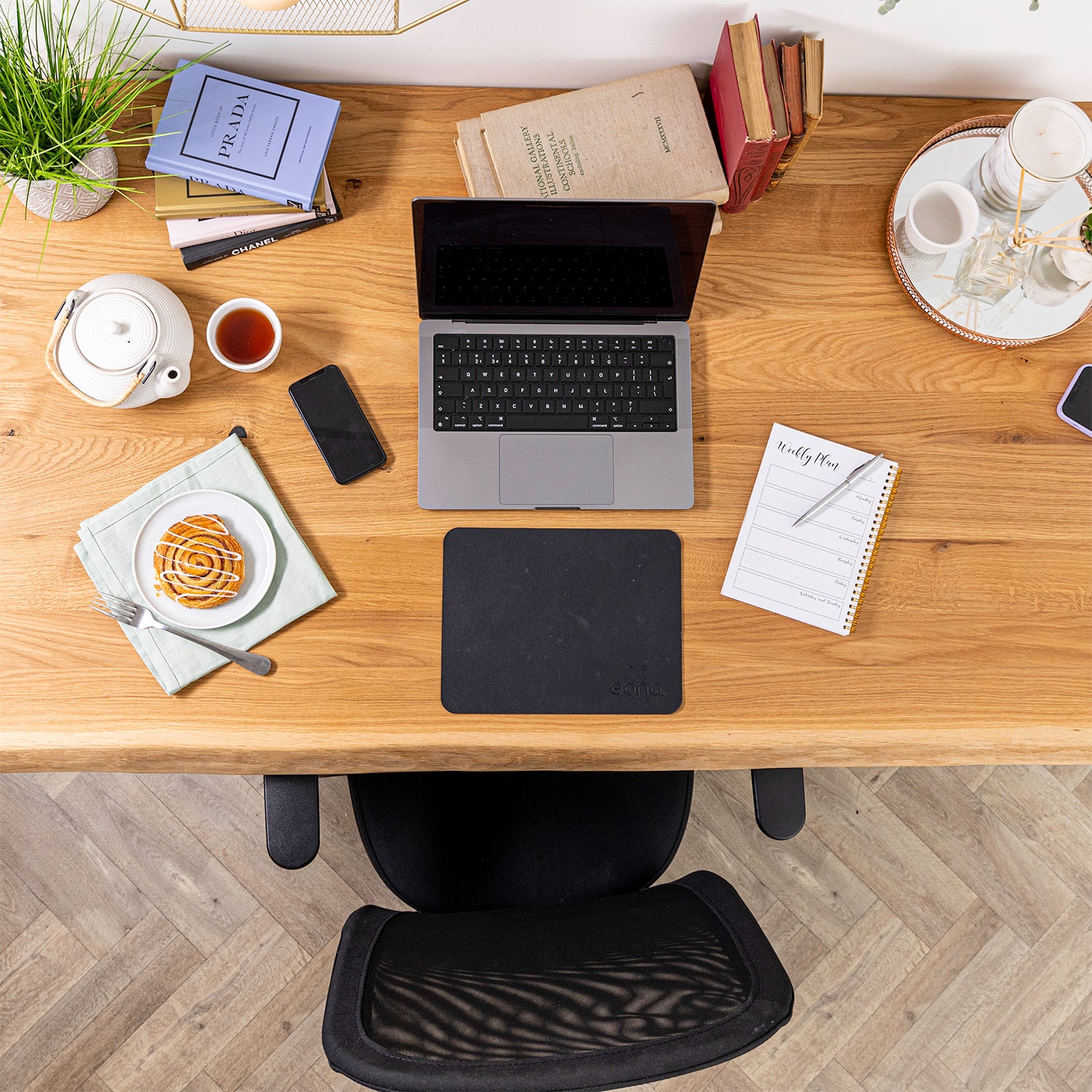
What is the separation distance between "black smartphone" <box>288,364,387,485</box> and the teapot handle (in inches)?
6.7

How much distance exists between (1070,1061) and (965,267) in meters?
1.64

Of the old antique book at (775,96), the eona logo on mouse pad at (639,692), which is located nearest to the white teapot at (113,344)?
the eona logo on mouse pad at (639,692)

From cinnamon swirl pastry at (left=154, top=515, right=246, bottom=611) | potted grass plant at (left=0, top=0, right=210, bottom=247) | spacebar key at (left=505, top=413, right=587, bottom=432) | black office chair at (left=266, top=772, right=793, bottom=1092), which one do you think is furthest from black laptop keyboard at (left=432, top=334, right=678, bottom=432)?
black office chair at (left=266, top=772, right=793, bottom=1092)

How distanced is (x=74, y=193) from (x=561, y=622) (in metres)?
0.78

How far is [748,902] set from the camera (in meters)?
1.64

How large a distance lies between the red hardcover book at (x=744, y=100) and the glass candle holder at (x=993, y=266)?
0.30 meters

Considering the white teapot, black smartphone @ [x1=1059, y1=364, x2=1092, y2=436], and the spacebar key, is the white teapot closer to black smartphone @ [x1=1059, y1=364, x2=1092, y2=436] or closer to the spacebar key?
the spacebar key

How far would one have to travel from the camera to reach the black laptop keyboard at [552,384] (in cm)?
97

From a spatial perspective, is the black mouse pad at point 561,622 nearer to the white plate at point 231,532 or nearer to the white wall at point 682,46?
the white plate at point 231,532

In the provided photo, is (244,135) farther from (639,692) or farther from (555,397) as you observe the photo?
(639,692)

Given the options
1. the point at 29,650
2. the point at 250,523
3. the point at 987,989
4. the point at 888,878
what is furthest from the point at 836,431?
the point at 987,989

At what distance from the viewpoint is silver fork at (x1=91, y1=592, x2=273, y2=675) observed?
0.91m

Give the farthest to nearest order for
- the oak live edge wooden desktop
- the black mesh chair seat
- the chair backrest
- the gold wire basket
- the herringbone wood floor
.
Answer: the herringbone wood floor, the chair backrest, the oak live edge wooden desktop, the gold wire basket, the black mesh chair seat

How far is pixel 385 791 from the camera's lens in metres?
1.20
